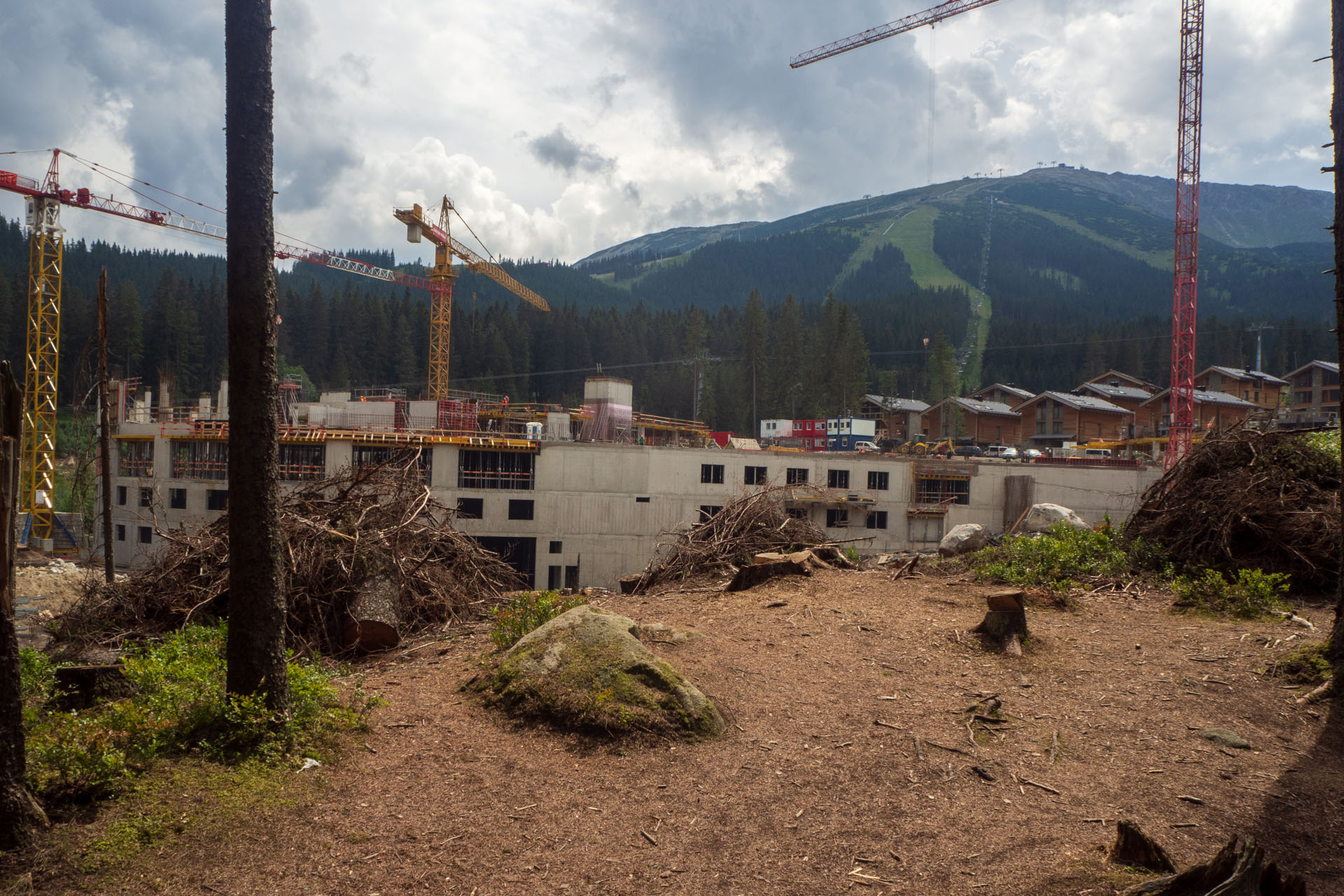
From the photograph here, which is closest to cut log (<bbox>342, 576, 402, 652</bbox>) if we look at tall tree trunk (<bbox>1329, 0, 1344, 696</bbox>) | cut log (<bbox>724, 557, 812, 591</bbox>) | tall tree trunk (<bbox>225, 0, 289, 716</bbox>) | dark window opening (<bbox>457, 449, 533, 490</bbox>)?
tall tree trunk (<bbox>225, 0, 289, 716</bbox>)

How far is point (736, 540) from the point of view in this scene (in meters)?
14.8

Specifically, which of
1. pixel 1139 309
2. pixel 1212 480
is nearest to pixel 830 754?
pixel 1212 480

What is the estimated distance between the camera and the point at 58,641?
36.5 ft

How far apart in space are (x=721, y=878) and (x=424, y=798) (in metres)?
2.08

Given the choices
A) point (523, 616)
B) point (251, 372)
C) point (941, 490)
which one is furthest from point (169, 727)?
point (941, 490)

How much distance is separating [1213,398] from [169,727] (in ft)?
279

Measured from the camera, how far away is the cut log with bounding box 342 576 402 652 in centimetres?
967

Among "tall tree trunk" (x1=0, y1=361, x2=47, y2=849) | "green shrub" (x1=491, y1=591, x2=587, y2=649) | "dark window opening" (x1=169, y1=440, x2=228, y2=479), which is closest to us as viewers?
"tall tree trunk" (x1=0, y1=361, x2=47, y2=849)

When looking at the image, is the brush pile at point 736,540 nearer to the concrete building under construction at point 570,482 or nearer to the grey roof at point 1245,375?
the concrete building under construction at point 570,482

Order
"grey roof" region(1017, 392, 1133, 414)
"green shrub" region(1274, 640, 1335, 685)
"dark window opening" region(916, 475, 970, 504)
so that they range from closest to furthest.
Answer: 1. "green shrub" region(1274, 640, 1335, 685)
2. "dark window opening" region(916, 475, 970, 504)
3. "grey roof" region(1017, 392, 1133, 414)

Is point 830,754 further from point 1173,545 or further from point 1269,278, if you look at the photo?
point 1269,278

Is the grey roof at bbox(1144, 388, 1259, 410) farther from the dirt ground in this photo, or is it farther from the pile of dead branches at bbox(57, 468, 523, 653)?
the pile of dead branches at bbox(57, 468, 523, 653)

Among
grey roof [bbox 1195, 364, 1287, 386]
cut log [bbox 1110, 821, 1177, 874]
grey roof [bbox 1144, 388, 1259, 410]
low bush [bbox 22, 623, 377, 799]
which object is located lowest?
cut log [bbox 1110, 821, 1177, 874]

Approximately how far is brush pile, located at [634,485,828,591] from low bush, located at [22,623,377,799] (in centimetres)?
840
